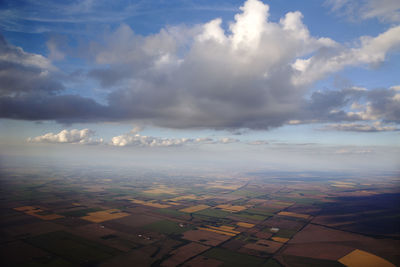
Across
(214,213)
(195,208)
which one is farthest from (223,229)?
(195,208)

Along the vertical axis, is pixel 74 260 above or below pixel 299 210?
above

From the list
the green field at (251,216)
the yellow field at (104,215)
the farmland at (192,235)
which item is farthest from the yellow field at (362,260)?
the yellow field at (104,215)

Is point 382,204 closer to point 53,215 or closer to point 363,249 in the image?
point 363,249

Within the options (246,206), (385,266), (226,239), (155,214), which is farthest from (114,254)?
(246,206)

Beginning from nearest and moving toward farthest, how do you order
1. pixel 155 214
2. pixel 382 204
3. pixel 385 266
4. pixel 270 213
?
pixel 385 266 < pixel 155 214 < pixel 270 213 < pixel 382 204

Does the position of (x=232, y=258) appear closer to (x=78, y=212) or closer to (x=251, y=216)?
(x=251, y=216)

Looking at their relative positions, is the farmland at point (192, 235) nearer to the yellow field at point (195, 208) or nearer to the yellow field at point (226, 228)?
the yellow field at point (226, 228)
